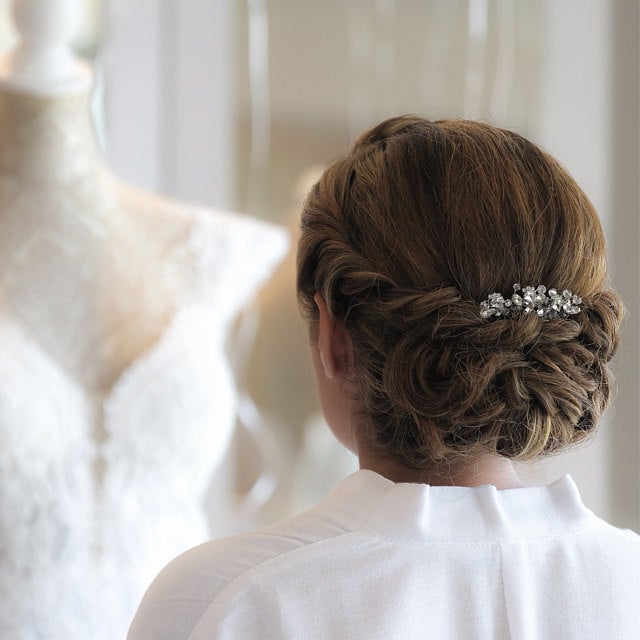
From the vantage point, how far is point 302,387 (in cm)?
172

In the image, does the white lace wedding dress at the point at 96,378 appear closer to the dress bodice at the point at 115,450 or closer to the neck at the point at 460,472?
the dress bodice at the point at 115,450

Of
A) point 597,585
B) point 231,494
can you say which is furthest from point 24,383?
point 597,585

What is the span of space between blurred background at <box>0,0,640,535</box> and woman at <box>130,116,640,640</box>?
2.53ft

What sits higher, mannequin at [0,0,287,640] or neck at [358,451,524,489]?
neck at [358,451,524,489]

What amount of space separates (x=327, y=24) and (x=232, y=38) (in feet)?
0.62

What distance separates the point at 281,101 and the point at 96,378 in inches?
27.6

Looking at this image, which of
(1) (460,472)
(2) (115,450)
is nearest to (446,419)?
(1) (460,472)

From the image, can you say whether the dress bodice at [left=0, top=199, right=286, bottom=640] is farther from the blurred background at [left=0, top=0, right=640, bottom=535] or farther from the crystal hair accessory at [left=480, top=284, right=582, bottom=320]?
the crystal hair accessory at [left=480, top=284, right=582, bottom=320]

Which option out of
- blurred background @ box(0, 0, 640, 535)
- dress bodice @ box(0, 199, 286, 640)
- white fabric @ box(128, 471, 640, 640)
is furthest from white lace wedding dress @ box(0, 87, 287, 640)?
white fabric @ box(128, 471, 640, 640)

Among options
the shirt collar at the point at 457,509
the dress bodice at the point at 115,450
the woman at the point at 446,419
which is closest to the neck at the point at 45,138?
the dress bodice at the point at 115,450

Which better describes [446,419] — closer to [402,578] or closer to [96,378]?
[402,578]

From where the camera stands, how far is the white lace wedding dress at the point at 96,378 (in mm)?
1127

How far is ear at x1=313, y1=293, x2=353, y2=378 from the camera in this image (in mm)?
701

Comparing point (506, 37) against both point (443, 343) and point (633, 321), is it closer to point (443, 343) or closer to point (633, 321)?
point (633, 321)
